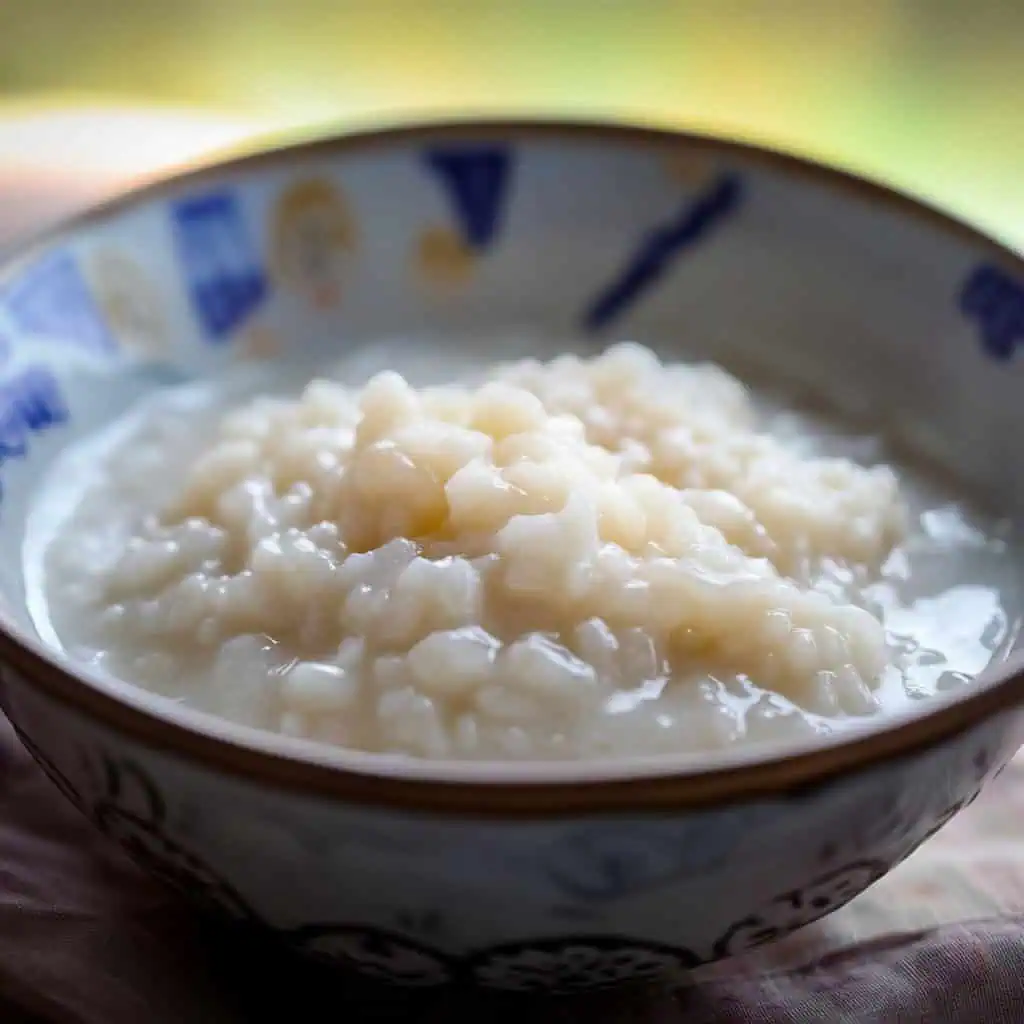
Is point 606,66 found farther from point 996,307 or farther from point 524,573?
point 524,573

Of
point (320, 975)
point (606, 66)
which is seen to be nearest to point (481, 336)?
point (320, 975)

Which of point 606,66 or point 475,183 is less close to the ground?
point 606,66

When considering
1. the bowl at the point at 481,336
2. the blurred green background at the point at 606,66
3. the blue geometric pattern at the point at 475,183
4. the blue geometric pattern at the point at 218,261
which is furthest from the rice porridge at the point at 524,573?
the blurred green background at the point at 606,66

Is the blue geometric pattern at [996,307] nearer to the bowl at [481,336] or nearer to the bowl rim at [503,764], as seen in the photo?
the bowl at [481,336]

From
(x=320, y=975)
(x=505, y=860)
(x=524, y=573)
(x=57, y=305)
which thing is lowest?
(x=320, y=975)

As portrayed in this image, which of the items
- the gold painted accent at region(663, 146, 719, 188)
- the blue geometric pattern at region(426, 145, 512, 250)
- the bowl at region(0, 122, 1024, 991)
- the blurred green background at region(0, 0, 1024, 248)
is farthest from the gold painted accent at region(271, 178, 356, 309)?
the blurred green background at region(0, 0, 1024, 248)
